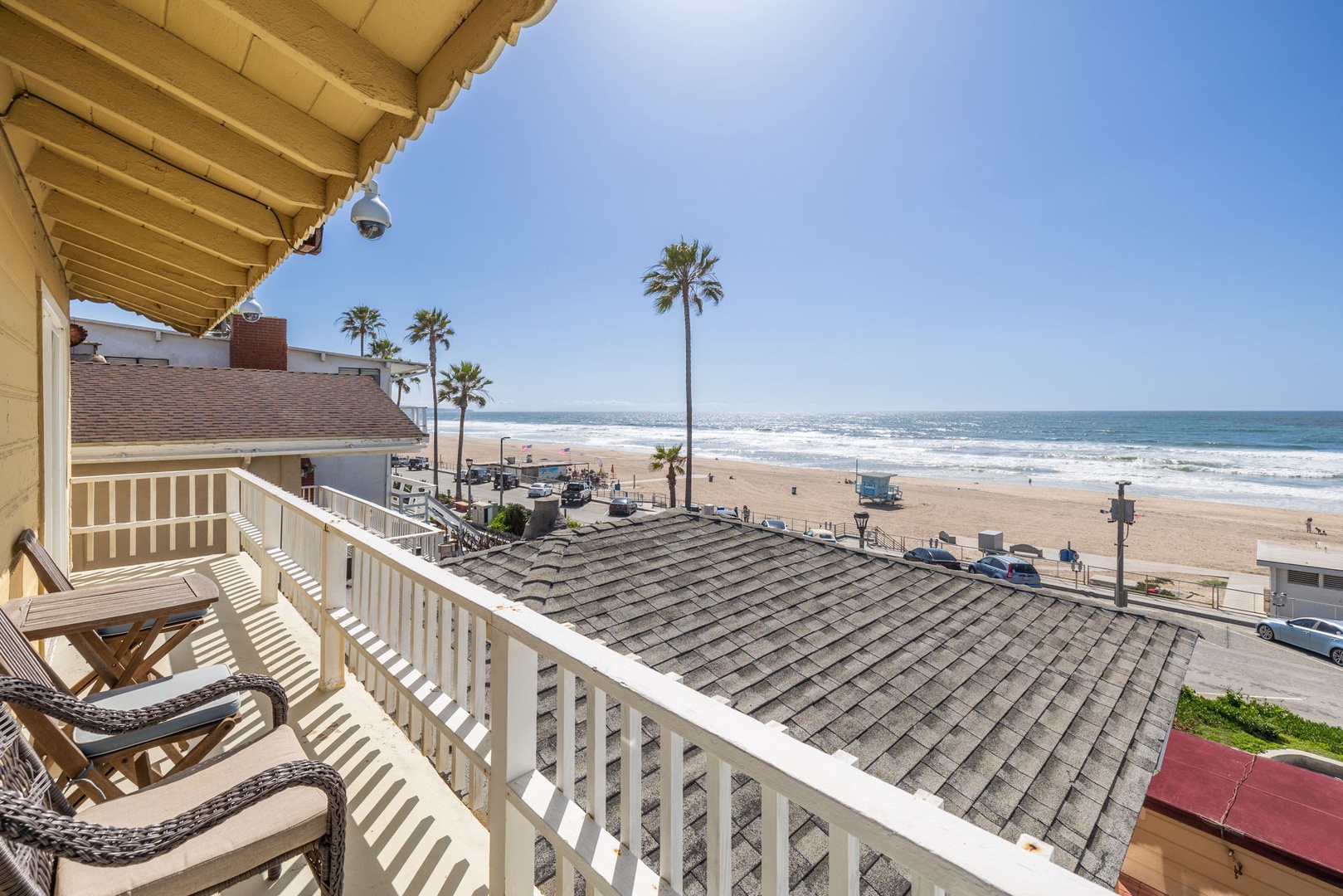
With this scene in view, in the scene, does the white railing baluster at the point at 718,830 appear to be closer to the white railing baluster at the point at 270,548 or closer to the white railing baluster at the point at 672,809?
the white railing baluster at the point at 672,809

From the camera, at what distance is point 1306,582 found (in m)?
13.7

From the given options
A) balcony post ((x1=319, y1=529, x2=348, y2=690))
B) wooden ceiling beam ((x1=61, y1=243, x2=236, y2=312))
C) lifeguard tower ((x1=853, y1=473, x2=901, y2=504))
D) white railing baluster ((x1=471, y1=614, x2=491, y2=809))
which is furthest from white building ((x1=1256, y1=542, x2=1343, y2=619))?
wooden ceiling beam ((x1=61, y1=243, x2=236, y2=312))

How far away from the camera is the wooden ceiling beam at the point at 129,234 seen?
3.14 meters

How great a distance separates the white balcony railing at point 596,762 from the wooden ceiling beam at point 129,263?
2.58m

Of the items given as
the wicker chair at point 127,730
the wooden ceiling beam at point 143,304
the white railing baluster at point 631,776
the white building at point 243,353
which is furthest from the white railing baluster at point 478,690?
the white building at point 243,353

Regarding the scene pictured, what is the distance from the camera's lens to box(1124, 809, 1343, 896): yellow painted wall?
353cm

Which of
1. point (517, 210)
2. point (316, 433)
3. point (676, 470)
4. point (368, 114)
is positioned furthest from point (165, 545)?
point (517, 210)

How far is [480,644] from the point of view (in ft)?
4.99

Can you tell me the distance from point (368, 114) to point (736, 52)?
814cm

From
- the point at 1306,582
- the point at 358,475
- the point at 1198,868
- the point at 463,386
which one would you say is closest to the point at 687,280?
the point at 463,386

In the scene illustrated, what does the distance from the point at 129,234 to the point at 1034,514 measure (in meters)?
34.1

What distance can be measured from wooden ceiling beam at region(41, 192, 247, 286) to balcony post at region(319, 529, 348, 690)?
7.13 feet

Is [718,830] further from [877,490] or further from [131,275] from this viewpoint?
[877,490]

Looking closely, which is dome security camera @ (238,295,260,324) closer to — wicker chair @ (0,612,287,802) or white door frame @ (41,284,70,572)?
white door frame @ (41,284,70,572)
